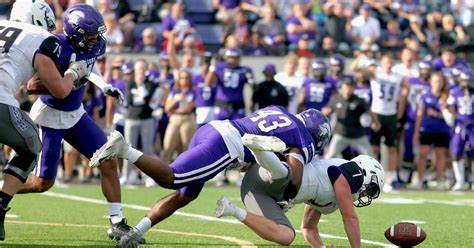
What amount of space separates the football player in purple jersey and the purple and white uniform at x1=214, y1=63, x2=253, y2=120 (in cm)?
302

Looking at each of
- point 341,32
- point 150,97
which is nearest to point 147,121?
point 150,97

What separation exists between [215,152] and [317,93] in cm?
826

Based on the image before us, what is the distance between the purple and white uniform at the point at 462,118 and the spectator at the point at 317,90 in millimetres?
1819

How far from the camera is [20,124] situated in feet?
22.3

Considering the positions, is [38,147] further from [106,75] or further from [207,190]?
[106,75]

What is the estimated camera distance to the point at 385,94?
15.4 meters

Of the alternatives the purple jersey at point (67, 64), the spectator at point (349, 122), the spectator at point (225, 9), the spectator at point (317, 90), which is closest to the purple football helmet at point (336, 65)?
the spectator at point (317, 90)

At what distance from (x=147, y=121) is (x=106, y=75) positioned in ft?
3.24

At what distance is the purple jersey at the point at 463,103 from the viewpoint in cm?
1536

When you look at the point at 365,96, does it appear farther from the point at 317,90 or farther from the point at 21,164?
the point at 21,164

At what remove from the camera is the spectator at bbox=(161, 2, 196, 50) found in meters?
17.0

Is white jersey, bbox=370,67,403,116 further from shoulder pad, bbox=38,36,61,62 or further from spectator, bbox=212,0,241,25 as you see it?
shoulder pad, bbox=38,36,61,62

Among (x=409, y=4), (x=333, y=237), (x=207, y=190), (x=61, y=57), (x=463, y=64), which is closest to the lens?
(x=61, y=57)

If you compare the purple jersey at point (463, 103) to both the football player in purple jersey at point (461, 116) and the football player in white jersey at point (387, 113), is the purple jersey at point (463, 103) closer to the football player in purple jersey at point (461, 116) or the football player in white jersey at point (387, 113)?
the football player in purple jersey at point (461, 116)
